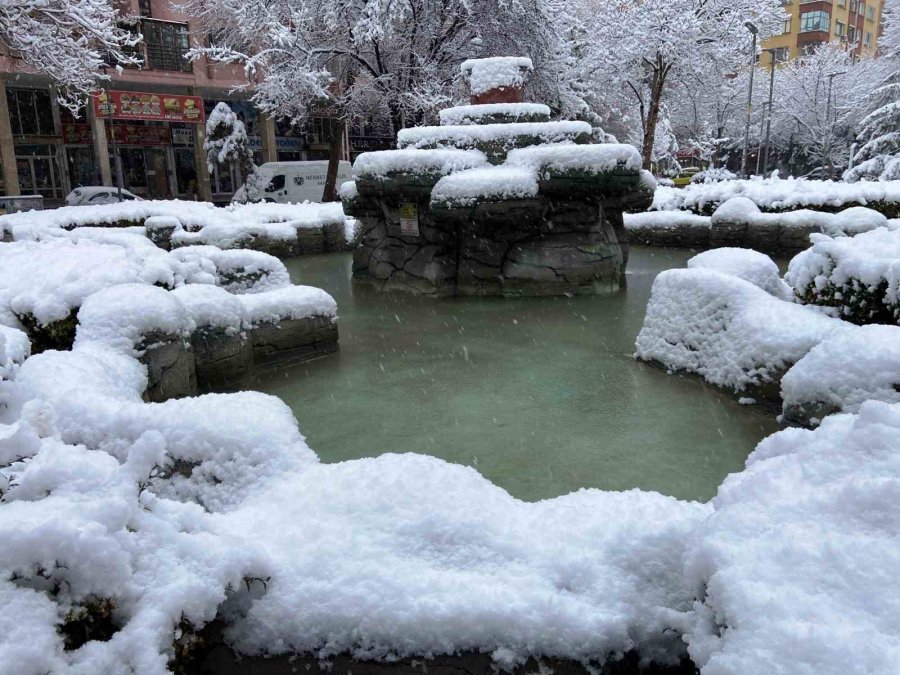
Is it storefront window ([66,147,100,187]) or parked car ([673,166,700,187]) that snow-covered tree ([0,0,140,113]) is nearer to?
storefront window ([66,147,100,187])

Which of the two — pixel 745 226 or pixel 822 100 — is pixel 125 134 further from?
pixel 822 100

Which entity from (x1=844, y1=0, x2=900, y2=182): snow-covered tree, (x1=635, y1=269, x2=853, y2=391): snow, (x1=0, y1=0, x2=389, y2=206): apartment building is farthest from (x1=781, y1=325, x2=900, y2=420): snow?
(x1=0, y1=0, x2=389, y2=206): apartment building

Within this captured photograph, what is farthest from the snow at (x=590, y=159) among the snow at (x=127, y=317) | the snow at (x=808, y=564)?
the snow at (x=808, y=564)

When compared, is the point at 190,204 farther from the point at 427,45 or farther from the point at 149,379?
the point at 149,379

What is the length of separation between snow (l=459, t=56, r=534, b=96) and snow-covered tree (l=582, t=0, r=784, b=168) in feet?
50.1

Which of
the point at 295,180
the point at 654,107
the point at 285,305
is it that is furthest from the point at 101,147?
the point at 285,305

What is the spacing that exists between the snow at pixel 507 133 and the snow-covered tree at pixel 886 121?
18.6 m

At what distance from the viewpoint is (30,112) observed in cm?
2562

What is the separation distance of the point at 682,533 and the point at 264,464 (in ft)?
4.84

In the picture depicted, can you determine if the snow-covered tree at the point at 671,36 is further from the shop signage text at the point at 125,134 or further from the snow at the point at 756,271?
the snow at the point at 756,271

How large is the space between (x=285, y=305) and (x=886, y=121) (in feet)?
88.9

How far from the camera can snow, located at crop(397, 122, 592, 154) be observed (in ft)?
25.8

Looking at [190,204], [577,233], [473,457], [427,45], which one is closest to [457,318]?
[577,233]

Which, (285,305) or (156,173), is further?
(156,173)
